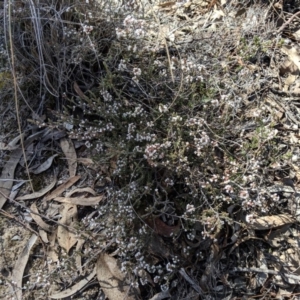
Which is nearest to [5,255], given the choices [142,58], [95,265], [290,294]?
[95,265]

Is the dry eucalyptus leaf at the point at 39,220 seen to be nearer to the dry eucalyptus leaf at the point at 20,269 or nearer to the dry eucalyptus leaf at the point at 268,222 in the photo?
the dry eucalyptus leaf at the point at 20,269

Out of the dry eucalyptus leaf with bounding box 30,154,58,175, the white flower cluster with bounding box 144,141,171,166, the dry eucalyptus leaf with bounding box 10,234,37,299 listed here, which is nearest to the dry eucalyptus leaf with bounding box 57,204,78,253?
the dry eucalyptus leaf with bounding box 10,234,37,299

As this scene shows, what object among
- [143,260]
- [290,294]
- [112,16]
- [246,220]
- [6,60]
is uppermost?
[112,16]

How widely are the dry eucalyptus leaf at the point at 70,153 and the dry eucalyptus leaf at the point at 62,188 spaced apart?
3cm

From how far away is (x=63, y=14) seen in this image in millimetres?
2631

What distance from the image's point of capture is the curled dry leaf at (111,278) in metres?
2.31

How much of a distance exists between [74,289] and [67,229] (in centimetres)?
31

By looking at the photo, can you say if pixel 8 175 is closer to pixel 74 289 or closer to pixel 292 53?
pixel 74 289

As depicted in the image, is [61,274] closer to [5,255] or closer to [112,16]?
[5,255]

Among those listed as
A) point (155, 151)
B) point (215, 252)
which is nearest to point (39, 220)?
point (155, 151)

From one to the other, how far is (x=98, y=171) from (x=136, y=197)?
32 centimetres

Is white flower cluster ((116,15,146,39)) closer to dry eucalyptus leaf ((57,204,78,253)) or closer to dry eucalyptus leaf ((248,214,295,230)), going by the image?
dry eucalyptus leaf ((57,204,78,253))

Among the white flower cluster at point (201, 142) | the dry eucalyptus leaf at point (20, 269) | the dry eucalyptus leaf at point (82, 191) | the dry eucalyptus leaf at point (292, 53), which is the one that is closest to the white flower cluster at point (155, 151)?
Answer: the white flower cluster at point (201, 142)

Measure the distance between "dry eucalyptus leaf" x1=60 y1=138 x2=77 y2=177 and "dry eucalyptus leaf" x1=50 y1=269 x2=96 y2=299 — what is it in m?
0.56
